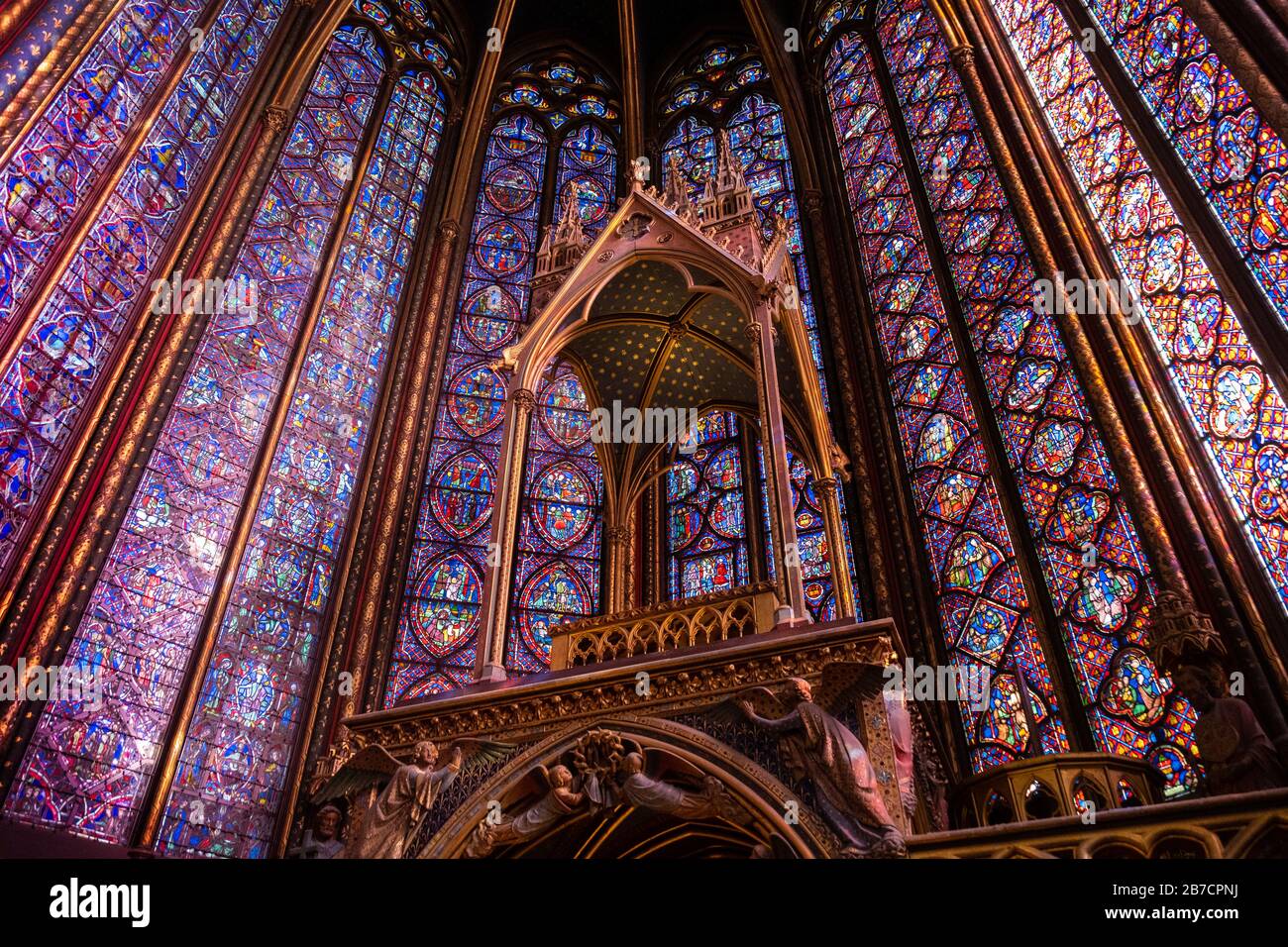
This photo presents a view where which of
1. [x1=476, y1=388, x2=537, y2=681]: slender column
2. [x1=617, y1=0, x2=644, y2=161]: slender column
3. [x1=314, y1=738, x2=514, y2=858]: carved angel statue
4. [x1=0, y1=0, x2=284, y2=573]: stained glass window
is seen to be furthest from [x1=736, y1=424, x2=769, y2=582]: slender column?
[x1=0, y1=0, x2=284, y2=573]: stained glass window

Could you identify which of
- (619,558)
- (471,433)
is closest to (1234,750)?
(619,558)

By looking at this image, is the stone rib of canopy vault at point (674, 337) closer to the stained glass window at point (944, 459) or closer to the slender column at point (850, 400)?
the slender column at point (850, 400)

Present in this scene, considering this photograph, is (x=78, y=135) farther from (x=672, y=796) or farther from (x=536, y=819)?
(x=672, y=796)

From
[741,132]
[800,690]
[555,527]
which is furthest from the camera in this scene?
[741,132]

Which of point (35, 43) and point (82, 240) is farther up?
point (35, 43)

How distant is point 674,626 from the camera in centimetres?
561

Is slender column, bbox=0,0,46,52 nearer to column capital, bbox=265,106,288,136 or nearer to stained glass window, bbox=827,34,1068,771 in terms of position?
column capital, bbox=265,106,288,136

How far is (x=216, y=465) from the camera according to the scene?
29.4 feet

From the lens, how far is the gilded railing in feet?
18.1

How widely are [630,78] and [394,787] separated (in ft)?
38.2

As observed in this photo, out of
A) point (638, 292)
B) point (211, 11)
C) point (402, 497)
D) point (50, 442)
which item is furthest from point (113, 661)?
point (211, 11)

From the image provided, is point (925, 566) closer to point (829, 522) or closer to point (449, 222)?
point (829, 522)
